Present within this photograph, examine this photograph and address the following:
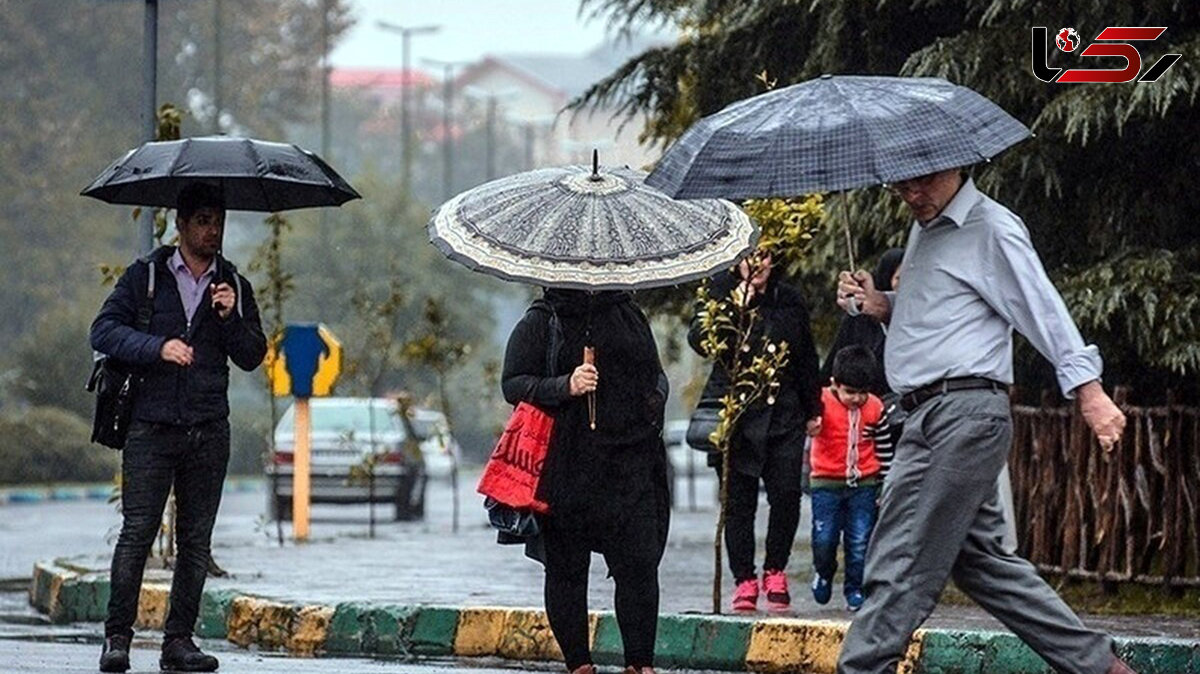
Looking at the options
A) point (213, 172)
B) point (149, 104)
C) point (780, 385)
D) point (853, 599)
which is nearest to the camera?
point (213, 172)

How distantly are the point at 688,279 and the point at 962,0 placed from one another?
5600mm

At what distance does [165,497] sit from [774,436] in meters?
3.24

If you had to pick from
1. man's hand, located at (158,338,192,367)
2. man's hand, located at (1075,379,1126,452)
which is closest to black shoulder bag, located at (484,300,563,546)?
man's hand, located at (158,338,192,367)

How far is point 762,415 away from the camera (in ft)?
38.9

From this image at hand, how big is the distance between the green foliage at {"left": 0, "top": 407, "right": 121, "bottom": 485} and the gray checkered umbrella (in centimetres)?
3377

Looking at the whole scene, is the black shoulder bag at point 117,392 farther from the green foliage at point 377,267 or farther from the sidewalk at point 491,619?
Result: the green foliage at point 377,267

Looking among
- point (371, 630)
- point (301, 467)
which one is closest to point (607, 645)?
point (371, 630)

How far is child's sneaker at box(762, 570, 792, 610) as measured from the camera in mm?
12031

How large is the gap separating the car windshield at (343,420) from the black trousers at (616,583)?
1975 cm

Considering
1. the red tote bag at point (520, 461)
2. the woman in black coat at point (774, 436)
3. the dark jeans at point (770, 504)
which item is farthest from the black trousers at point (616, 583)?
the dark jeans at point (770, 504)

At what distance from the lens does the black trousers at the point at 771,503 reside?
11.9 metres

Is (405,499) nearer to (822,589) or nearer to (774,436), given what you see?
(822,589)

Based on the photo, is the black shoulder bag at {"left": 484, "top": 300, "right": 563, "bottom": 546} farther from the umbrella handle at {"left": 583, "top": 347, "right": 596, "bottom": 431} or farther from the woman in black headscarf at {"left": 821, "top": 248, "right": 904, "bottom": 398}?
the woman in black headscarf at {"left": 821, "top": 248, "right": 904, "bottom": 398}

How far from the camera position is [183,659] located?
32.2 feet
